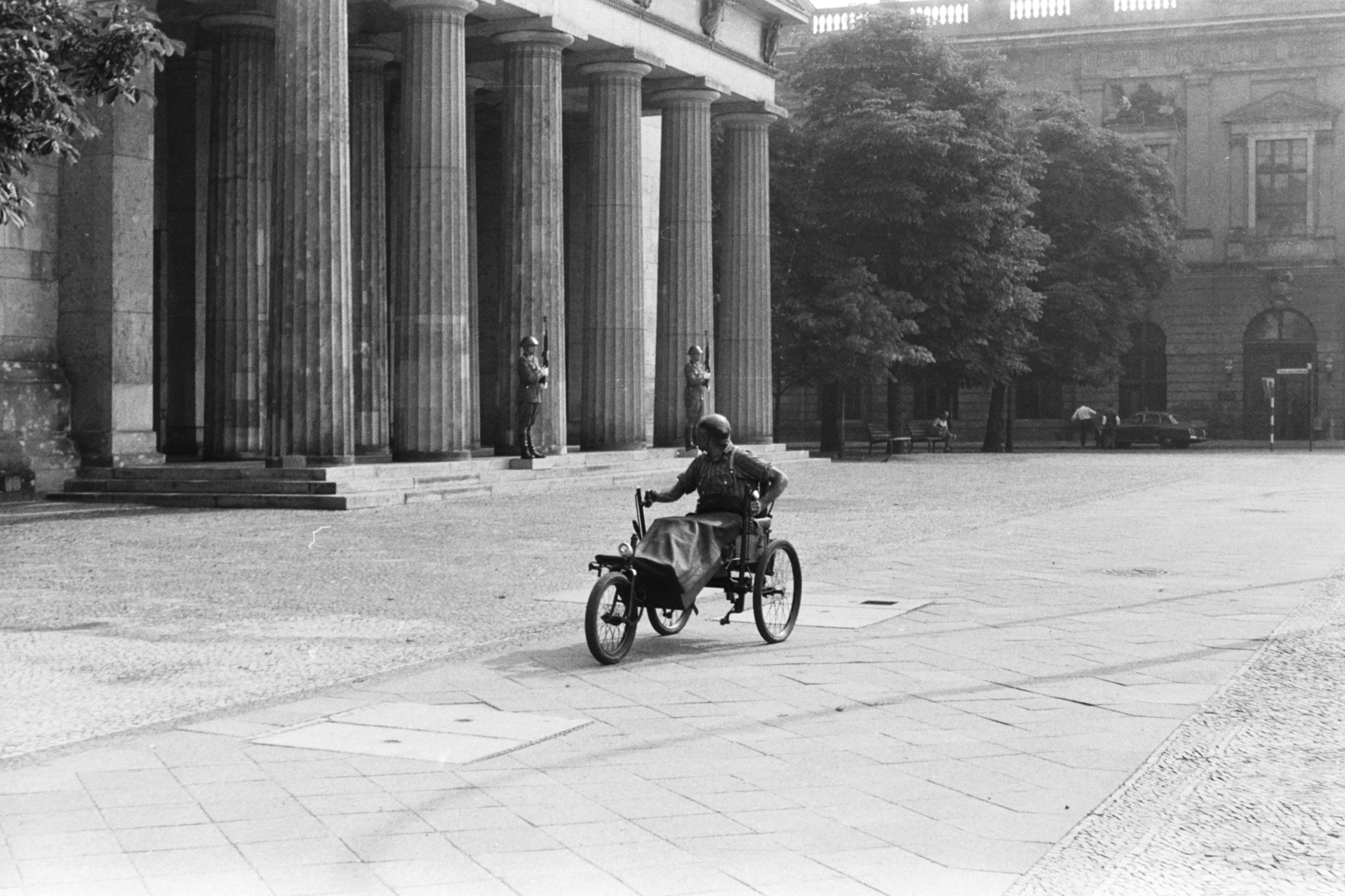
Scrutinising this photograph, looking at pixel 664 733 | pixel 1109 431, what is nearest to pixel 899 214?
pixel 1109 431

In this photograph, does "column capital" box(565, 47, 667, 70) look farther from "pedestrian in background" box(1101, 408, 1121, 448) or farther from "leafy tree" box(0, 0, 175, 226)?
"pedestrian in background" box(1101, 408, 1121, 448)

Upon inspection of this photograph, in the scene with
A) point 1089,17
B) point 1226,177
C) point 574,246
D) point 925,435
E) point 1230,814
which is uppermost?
point 1089,17

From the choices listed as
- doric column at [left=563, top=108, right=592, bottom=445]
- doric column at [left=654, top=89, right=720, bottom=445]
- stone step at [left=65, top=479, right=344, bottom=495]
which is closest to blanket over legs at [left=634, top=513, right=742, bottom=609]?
stone step at [left=65, top=479, right=344, bottom=495]

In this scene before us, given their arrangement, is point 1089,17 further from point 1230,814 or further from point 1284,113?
point 1230,814

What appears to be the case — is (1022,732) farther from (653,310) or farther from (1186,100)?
(1186,100)

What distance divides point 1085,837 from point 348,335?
1846 centimetres

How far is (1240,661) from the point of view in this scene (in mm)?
9453

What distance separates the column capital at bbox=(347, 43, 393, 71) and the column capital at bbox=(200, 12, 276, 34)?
3.52 m

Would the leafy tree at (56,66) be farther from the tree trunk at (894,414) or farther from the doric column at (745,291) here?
the tree trunk at (894,414)

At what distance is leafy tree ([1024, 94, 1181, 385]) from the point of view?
53250 mm

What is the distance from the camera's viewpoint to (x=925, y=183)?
140 ft

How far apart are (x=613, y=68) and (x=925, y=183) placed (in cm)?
1357

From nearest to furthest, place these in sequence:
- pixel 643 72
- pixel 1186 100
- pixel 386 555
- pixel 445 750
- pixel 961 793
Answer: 1. pixel 961 793
2. pixel 445 750
3. pixel 386 555
4. pixel 643 72
5. pixel 1186 100

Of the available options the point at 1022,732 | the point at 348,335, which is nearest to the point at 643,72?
the point at 348,335
